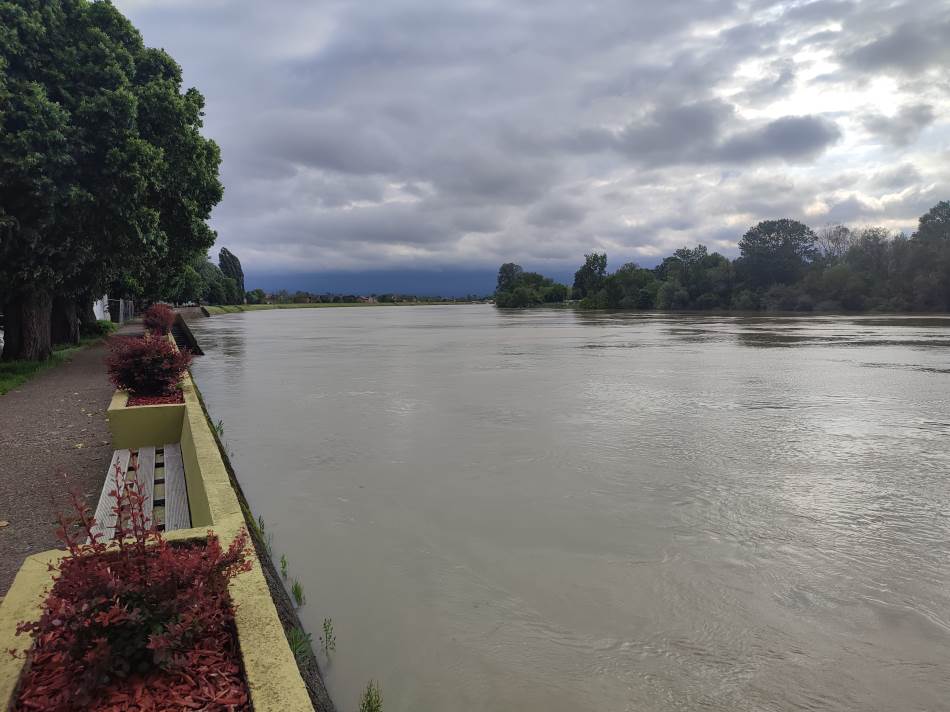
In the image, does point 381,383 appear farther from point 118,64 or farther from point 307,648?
point 307,648

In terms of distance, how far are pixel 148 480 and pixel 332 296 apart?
160570mm

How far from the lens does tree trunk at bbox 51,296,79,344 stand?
73.1 ft

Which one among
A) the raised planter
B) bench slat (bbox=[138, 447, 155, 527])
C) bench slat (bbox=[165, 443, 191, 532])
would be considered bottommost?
bench slat (bbox=[165, 443, 191, 532])

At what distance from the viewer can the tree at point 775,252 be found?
284ft

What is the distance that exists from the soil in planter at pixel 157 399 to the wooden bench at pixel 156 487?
1189 millimetres

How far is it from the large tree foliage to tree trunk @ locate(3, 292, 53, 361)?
1.2 inches

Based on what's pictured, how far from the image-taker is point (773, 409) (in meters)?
12.0

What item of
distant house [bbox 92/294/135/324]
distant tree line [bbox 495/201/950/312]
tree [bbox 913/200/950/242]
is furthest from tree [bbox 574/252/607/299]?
distant house [bbox 92/294/135/324]

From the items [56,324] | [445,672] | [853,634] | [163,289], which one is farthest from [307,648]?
[163,289]

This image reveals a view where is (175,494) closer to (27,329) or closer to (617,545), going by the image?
(617,545)

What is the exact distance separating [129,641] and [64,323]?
Result: 24405 millimetres

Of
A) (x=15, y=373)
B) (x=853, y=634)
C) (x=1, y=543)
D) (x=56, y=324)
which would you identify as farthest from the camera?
(x=56, y=324)

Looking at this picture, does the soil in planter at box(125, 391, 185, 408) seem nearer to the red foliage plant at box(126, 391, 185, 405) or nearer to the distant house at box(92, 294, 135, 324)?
the red foliage plant at box(126, 391, 185, 405)

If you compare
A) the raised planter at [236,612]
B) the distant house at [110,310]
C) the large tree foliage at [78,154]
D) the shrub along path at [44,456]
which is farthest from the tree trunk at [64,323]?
the raised planter at [236,612]
